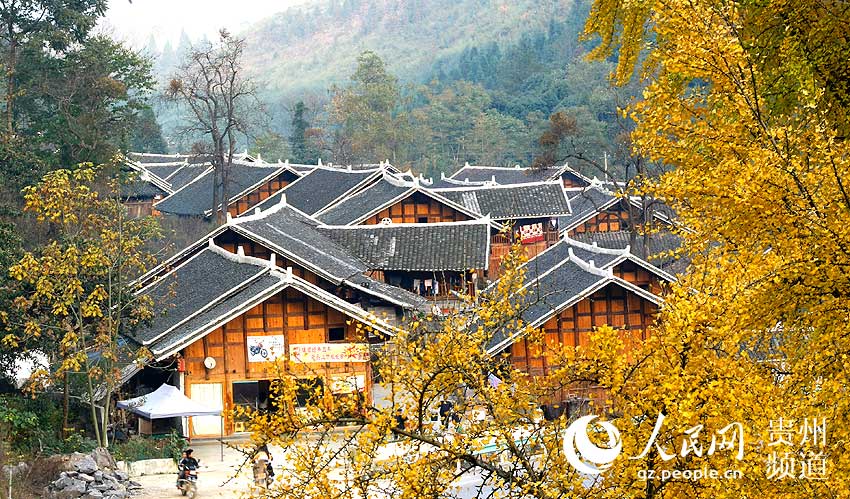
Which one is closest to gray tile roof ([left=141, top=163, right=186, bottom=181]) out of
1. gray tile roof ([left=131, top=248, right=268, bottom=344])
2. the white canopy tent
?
gray tile roof ([left=131, top=248, right=268, bottom=344])

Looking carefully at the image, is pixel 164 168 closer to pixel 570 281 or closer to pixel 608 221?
pixel 608 221

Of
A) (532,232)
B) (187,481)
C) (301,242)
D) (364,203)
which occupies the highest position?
(364,203)

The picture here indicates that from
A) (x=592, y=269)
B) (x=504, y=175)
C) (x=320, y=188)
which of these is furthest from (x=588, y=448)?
(x=504, y=175)

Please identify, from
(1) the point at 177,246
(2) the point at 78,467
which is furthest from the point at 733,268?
(1) the point at 177,246

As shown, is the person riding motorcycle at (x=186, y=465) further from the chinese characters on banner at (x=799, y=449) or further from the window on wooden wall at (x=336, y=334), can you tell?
the chinese characters on banner at (x=799, y=449)

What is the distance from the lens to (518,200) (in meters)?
46.2

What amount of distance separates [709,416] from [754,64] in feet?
6.81

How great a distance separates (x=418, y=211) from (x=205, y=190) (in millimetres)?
17184

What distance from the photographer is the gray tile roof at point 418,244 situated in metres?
33.7

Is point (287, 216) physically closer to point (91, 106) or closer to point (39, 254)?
point (91, 106)

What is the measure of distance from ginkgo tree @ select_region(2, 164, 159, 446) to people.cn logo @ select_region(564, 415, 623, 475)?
1361 cm

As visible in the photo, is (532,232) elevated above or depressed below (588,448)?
above

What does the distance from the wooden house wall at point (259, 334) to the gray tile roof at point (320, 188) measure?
23.3 metres

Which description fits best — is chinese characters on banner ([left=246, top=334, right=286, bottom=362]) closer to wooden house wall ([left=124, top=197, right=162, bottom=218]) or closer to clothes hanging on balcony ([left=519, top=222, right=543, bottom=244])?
clothes hanging on balcony ([left=519, top=222, right=543, bottom=244])
